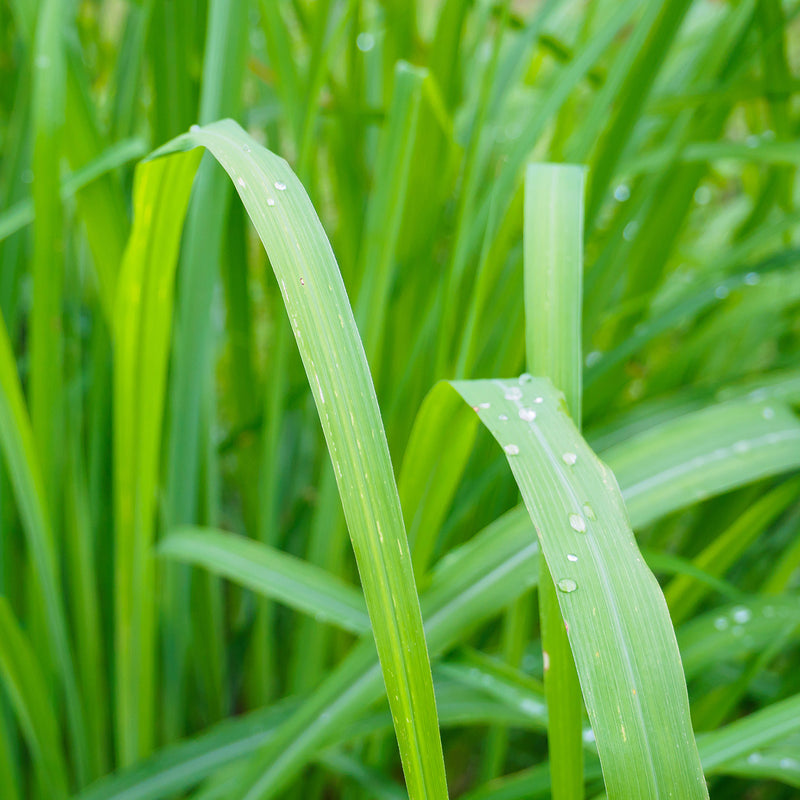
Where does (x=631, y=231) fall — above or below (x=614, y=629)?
above

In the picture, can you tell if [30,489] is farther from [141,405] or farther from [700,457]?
[700,457]

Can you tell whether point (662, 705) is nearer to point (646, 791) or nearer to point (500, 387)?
point (646, 791)

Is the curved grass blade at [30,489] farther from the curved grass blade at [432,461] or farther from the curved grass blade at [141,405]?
the curved grass blade at [432,461]

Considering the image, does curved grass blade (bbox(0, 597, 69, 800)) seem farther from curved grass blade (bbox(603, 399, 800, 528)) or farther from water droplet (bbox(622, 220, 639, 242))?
water droplet (bbox(622, 220, 639, 242))

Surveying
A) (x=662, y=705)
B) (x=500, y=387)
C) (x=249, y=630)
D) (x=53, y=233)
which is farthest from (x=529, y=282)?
(x=249, y=630)

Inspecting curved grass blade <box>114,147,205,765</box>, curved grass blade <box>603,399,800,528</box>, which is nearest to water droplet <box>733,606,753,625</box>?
curved grass blade <box>603,399,800,528</box>

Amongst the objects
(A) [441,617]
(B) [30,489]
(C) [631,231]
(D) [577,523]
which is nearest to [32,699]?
(B) [30,489]

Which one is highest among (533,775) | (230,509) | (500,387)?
(500,387)
